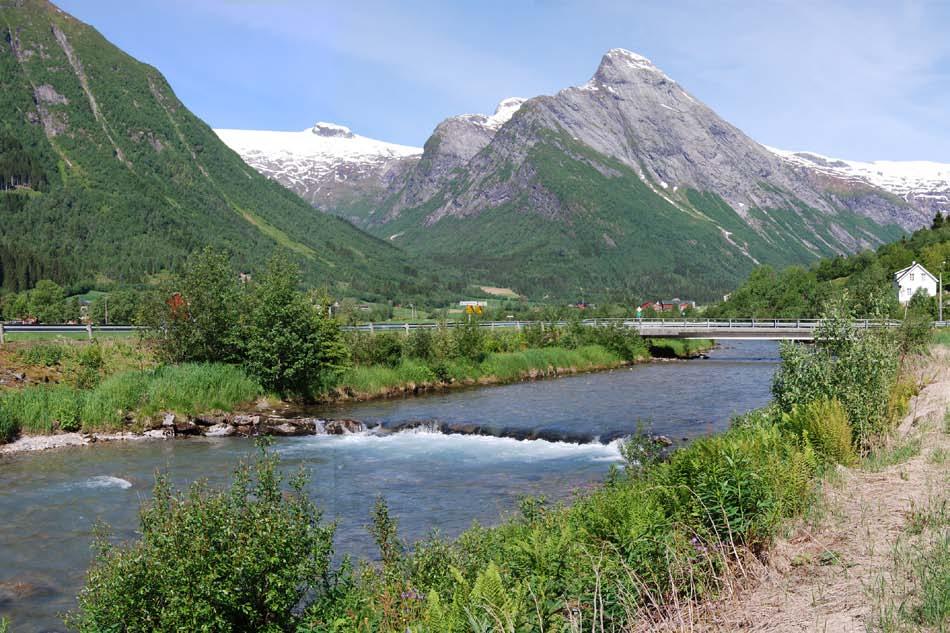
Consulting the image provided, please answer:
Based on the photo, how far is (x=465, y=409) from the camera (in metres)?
39.1

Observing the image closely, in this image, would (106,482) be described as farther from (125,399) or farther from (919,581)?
(919,581)

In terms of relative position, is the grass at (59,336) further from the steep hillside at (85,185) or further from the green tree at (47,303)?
the steep hillside at (85,185)

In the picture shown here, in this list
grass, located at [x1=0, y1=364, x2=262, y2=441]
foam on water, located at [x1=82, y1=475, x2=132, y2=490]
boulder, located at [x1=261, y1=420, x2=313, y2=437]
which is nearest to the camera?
foam on water, located at [x1=82, y1=475, x2=132, y2=490]

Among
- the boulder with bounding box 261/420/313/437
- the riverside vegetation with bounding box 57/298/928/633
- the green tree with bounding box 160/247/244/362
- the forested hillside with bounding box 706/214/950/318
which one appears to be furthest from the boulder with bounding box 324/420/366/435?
the forested hillside with bounding box 706/214/950/318

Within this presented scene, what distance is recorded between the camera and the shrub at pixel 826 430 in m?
14.2

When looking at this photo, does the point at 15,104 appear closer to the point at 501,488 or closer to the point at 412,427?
the point at 412,427

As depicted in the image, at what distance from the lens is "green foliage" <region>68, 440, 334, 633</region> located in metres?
8.71

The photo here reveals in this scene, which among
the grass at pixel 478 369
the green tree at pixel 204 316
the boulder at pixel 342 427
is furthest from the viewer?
the grass at pixel 478 369

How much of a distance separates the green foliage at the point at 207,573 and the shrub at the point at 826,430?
9.48 metres

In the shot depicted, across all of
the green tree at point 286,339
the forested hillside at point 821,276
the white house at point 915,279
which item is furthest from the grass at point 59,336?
the white house at point 915,279

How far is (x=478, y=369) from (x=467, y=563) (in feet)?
137

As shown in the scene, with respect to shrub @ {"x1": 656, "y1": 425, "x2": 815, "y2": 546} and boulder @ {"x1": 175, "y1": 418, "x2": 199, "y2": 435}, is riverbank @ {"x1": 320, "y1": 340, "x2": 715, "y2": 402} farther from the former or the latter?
shrub @ {"x1": 656, "y1": 425, "x2": 815, "y2": 546}

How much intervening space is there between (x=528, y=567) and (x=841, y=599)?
3.39 metres

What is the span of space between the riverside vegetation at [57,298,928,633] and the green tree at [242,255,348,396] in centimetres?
2851
